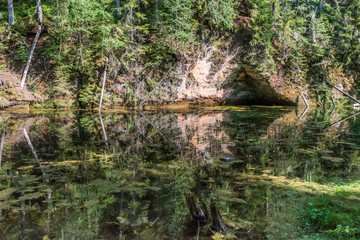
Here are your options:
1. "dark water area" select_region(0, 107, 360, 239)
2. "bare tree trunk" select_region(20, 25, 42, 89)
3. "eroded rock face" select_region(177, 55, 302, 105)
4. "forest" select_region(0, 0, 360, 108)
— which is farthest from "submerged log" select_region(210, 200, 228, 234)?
"bare tree trunk" select_region(20, 25, 42, 89)

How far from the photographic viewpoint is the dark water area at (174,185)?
2.94m

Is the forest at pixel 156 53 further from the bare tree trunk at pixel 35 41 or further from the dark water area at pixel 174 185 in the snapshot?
the dark water area at pixel 174 185

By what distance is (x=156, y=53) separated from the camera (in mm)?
16828

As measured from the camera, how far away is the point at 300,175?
4668mm

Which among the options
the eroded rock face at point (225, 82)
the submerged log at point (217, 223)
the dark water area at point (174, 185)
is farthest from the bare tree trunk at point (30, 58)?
the submerged log at point (217, 223)

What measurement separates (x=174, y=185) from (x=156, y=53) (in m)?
13.7

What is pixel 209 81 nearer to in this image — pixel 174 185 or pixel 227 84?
pixel 227 84

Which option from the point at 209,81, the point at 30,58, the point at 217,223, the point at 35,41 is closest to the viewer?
the point at 217,223

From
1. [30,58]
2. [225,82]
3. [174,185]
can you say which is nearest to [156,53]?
[225,82]

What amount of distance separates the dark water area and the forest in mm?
8968

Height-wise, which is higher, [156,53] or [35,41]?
[35,41]

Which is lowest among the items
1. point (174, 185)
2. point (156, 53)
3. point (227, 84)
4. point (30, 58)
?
point (174, 185)

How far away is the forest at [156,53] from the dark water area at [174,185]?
353 inches

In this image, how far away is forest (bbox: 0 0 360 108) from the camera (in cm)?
1571
